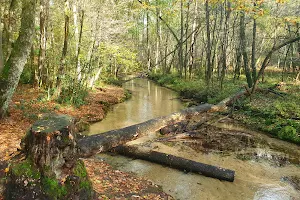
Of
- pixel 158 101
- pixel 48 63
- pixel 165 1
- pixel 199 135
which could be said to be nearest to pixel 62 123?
pixel 199 135

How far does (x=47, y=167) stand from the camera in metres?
3.79

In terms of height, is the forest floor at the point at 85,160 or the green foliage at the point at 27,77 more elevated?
the green foliage at the point at 27,77

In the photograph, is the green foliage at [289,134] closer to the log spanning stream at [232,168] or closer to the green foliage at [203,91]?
the log spanning stream at [232,168]

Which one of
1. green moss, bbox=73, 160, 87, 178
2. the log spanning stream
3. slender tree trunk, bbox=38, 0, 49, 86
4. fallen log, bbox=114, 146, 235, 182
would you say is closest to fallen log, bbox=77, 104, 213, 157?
Answer: green moss, bbox=73, 160, 87, 178

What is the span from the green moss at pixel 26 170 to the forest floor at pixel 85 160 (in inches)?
22.6

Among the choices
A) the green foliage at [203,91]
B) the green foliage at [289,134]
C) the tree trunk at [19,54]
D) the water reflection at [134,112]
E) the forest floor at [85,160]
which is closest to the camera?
the forest floor at [85,160]

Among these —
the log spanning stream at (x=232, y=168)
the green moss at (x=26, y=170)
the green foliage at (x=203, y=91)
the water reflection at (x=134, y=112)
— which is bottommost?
the log spanning stream at (x=232, y=168)

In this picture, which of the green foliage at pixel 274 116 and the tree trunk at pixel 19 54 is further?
the green foliage at pixel 274 116

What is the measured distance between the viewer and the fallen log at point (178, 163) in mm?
6791

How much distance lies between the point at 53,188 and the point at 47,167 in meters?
0.34

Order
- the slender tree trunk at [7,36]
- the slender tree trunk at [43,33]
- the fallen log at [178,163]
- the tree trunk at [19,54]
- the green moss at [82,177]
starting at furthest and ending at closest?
the slender tree trunk at [7,36], the slender tree trunk at [43,33], the tree trunk at [19,54], the fallen log at [178,163], the green moss at [82,177]

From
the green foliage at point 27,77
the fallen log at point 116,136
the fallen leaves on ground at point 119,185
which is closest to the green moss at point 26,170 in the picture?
the fallen log at point 116,136

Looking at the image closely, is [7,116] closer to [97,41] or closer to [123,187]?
[123,187]

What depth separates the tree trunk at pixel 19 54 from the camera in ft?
25.2
